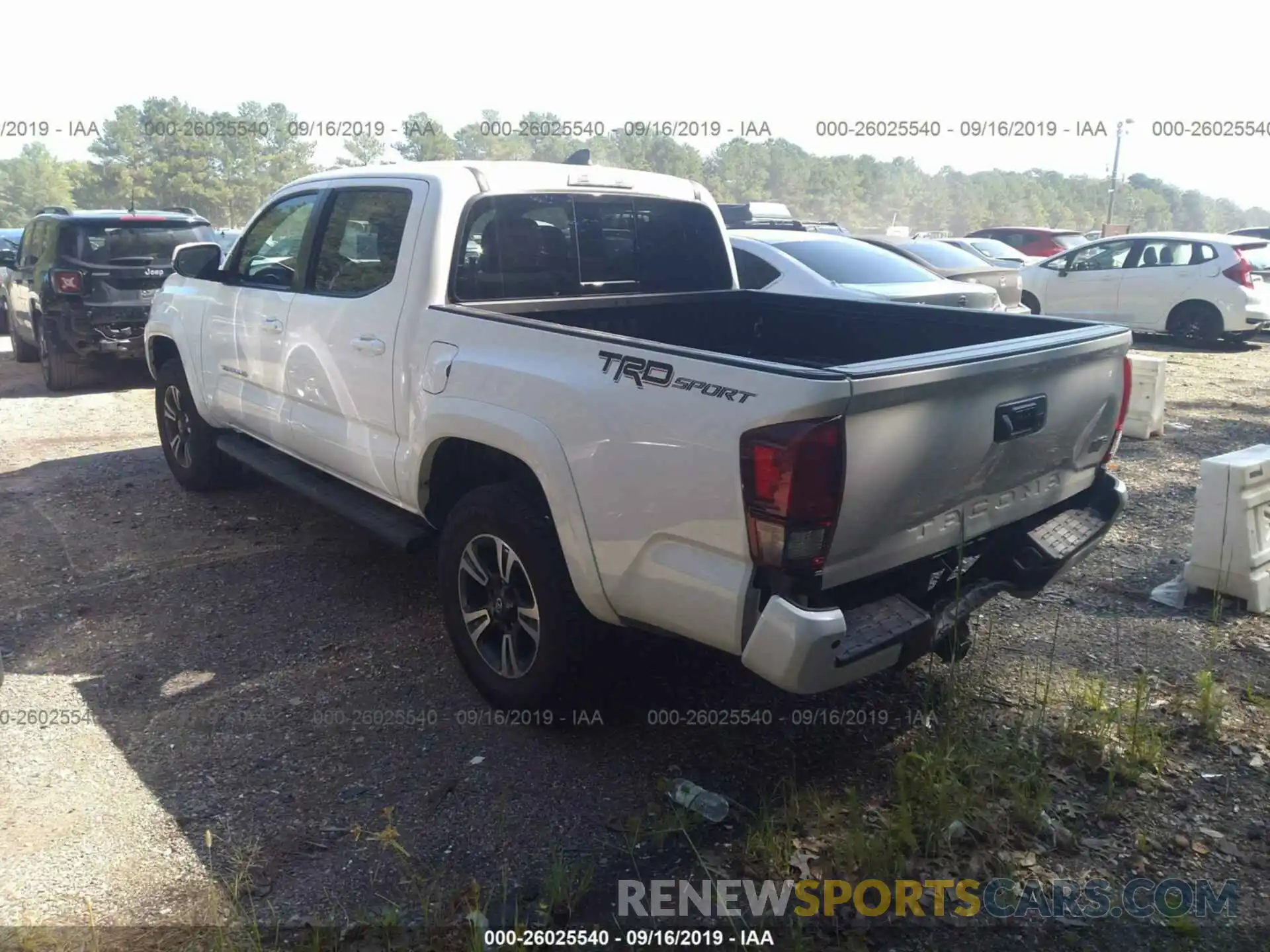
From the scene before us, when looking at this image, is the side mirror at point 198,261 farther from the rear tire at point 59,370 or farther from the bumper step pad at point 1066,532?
the rear tire at point 59,370

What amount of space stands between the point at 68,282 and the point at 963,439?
9617 mm

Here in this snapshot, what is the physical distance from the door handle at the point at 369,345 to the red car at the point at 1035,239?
2234 cm

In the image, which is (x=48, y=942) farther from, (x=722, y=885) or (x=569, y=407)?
(x=569, y=407)

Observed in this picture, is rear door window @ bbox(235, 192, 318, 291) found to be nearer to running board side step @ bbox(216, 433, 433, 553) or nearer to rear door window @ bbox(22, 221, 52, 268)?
running board side step @ bbox(216, 433, 433, 553)

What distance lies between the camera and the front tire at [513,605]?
3.42m

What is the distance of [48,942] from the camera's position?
2.64m

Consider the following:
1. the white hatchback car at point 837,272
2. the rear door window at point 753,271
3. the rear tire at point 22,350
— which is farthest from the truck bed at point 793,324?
the rear tire at point 22,350

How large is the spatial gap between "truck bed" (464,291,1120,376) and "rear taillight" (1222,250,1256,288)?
11.5 meters

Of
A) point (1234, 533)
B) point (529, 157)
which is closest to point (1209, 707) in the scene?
point (1234, 533)

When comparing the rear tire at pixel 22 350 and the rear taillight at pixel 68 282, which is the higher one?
the rear taillight at pixel 68 282

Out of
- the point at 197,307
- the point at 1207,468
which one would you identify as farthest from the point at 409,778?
the point at 1207,468

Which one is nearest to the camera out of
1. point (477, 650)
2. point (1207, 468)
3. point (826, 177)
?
point (477, 650)

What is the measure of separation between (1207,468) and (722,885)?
339 cm

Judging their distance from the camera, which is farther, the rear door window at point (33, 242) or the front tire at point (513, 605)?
the rear door window at point (33, 242)
